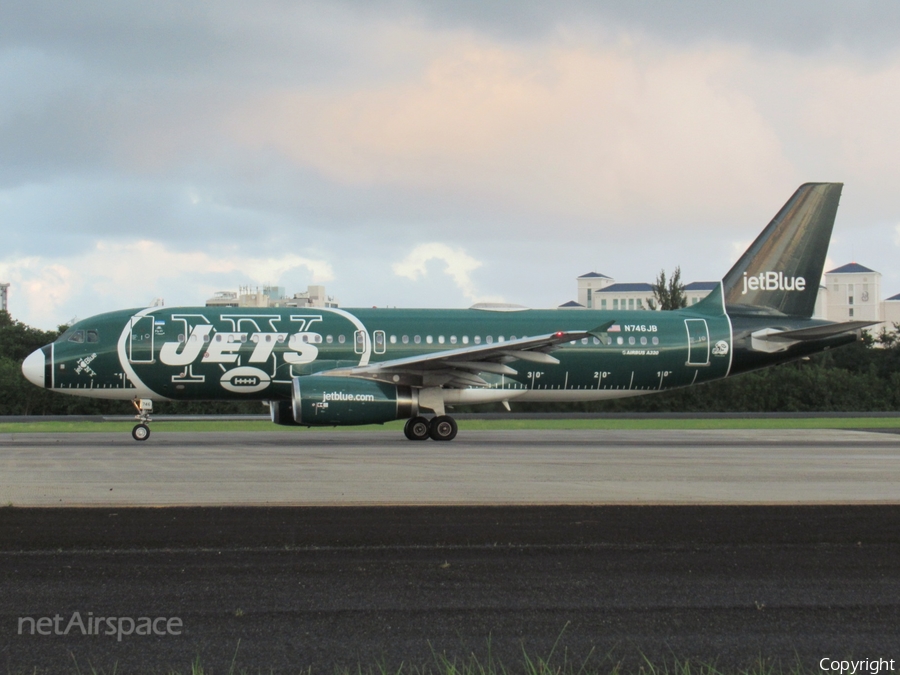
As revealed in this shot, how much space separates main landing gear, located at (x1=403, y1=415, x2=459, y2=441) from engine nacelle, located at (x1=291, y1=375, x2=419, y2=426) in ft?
4.44

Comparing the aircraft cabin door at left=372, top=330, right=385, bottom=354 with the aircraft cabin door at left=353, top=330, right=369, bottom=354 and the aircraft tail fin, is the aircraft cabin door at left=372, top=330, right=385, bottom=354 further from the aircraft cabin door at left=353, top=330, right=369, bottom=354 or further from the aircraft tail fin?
the aircraft tail fin

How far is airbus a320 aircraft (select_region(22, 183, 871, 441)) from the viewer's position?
25825 mm

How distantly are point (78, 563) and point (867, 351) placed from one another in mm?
71831

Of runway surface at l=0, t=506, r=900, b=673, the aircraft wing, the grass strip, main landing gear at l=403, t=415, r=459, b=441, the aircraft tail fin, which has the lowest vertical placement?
the grass strip

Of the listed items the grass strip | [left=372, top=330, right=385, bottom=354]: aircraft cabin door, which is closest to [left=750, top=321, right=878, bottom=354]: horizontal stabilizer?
the grass strip

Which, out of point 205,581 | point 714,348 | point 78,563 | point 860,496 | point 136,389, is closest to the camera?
point 205,581

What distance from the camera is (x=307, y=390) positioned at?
24281 millimetres

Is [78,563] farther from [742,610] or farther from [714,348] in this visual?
[714,348]

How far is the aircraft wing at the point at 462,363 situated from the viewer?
2527 centimetres

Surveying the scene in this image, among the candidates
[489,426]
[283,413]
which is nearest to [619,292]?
[489,426]

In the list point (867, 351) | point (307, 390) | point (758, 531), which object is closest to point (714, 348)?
point (307, 390)

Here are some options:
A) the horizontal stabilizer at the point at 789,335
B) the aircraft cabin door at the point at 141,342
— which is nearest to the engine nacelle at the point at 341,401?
the aircraft cabin door at the point at 141,342

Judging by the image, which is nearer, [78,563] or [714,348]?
[78,563]

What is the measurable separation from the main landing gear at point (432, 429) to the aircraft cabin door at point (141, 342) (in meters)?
7.35
